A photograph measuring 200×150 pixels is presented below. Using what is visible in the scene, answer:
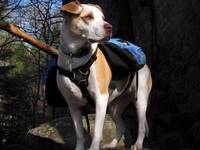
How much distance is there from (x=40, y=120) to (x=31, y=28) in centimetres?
476

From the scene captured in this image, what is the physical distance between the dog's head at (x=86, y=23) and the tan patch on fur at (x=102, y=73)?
A: 1.51 feet

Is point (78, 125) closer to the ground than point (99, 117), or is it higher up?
closer to the ground

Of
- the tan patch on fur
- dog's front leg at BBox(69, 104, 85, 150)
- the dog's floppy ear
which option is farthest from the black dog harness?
the dog's floppy ear

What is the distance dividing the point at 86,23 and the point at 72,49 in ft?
1.42

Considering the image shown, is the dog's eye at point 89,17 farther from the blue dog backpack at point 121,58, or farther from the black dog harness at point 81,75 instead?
the blue dog backpack at point 121,58

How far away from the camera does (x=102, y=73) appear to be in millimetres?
7688

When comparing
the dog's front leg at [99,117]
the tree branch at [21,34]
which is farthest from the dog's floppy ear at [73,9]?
the tree branch at [21,34]

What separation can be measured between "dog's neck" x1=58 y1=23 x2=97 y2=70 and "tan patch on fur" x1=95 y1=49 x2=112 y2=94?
0.19m

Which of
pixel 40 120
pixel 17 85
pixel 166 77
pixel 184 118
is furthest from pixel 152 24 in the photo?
pixel 40 120

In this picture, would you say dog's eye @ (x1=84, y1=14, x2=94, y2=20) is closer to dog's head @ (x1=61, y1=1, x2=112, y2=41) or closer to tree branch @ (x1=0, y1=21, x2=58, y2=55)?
dog's head @ (x1=61, y1=1, x2=112, y2=41)

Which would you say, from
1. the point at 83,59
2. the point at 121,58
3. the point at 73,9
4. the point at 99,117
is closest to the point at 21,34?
the point at 121,58

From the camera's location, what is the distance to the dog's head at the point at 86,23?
24.1 feet

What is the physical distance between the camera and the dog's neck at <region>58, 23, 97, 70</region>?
7570 millimetres

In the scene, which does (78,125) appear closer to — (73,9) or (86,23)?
(86,23)
